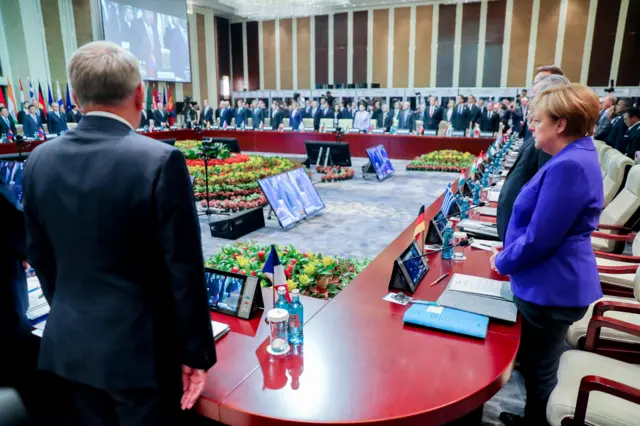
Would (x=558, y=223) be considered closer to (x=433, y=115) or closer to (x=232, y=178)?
(x=232, y=178)

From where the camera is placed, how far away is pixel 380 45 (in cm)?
1731

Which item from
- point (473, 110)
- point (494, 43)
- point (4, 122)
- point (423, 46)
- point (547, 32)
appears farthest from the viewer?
point (423, 46)

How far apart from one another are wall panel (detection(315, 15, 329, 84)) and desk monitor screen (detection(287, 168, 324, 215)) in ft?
44.3

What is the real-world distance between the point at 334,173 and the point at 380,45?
10.5 meters

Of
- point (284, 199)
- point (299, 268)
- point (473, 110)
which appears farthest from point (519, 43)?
point (299, 268)

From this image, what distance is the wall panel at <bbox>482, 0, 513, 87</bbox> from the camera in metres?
15.6

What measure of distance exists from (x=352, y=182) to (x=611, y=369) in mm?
6941

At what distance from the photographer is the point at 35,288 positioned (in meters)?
1.88

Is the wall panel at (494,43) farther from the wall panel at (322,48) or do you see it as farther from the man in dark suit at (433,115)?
the wall panel at (322,48)

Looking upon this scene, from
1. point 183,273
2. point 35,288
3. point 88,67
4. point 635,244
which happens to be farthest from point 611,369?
point 35,288

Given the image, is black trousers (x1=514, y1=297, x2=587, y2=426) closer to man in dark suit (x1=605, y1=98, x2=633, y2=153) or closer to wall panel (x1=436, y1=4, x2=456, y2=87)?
man in dark suit (x1=605, y1=98, x2=633, y2=153)

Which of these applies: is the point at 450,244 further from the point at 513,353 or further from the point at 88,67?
the point at 88,67

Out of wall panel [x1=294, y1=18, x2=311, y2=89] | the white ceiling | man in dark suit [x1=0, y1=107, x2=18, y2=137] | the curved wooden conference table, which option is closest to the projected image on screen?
the white ceiling

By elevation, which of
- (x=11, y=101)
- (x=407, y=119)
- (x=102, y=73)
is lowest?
(x=407, y=119)
